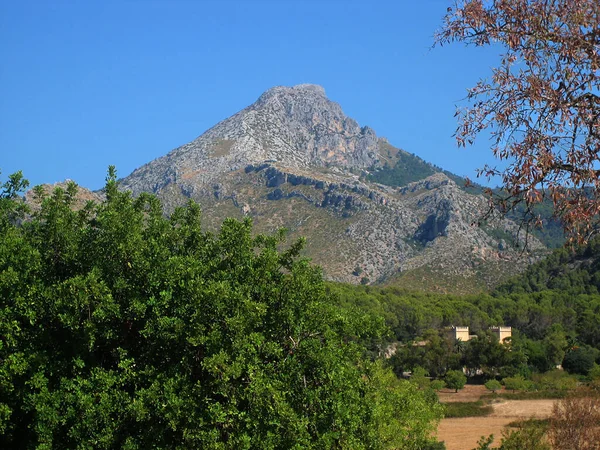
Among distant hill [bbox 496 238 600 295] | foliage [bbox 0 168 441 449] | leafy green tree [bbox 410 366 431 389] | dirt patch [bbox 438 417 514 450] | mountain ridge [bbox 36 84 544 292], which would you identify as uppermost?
mountain ridge [bbox 36 84 544 292]

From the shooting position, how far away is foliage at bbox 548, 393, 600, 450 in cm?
2198

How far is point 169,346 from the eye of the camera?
14672mm

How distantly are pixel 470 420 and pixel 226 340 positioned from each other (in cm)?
4708

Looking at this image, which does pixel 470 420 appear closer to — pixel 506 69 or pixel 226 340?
pixel 226 340

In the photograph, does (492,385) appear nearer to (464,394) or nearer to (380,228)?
(464,394)

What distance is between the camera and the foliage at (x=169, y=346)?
1331cm

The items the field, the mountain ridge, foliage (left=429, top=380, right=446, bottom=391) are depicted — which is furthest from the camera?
the mountain ridge

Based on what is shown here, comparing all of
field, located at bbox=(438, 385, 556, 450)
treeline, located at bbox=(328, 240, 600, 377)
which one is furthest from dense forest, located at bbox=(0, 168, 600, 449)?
treeline, located at bbox=(328, 240, 600, 377)

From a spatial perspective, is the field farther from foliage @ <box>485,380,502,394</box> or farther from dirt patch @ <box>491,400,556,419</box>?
foliage @ <box>485,380,502,394</box>

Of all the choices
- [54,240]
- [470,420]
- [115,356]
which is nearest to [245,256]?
[115,356]

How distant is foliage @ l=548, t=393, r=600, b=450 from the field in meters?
18.3

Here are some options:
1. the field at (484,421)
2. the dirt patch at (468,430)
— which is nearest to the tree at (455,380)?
the field at (484,421)

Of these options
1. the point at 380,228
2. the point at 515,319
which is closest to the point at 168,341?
the point at 515,319

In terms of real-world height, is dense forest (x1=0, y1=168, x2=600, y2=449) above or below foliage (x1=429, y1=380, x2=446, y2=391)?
above
